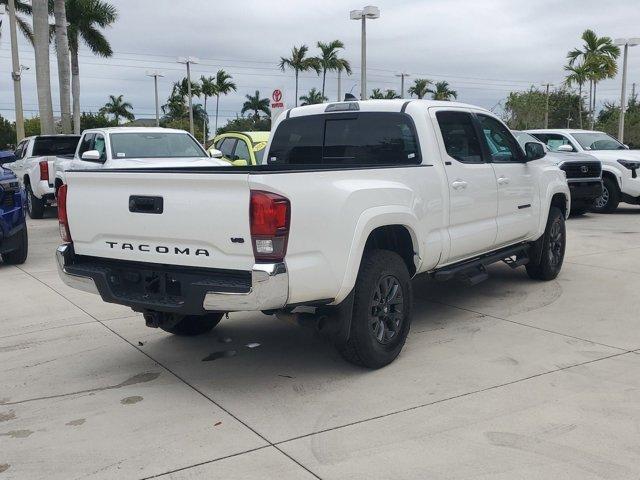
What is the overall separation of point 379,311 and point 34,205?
12641mm

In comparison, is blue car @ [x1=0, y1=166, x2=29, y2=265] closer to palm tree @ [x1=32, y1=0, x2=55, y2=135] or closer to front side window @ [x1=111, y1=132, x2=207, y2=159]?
front side window @ [x1=111, y1=132, x2=207, y2=159]

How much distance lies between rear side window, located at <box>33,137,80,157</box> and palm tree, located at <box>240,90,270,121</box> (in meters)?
54.1

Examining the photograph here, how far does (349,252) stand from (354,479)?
1518mm

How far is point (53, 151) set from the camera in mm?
16266

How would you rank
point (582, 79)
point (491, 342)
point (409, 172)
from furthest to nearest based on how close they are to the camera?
1. point (582, 79)
2. point (491, 342)
3. point (409, 172)

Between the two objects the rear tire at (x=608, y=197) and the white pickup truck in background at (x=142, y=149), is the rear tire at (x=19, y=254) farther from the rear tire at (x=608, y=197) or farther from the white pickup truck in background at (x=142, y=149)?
the rear tire at (x=608, y=197)

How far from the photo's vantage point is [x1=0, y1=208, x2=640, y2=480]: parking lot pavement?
11.8ft

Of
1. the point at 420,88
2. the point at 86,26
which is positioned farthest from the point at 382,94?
the point at 86,26

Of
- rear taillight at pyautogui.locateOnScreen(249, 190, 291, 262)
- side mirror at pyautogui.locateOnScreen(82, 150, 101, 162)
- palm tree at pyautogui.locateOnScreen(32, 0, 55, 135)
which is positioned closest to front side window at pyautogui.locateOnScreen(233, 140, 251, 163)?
side mirror at pyautogui.locateOnScreen(82, 150, 101, 162)

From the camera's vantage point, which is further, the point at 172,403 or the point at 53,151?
the point at 53,151

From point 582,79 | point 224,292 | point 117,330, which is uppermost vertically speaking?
point 582,79

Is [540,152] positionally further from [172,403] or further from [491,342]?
[172,403]

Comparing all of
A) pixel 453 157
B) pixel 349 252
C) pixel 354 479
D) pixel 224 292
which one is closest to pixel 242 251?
pixel 224 292

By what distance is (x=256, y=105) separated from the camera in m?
69.9
